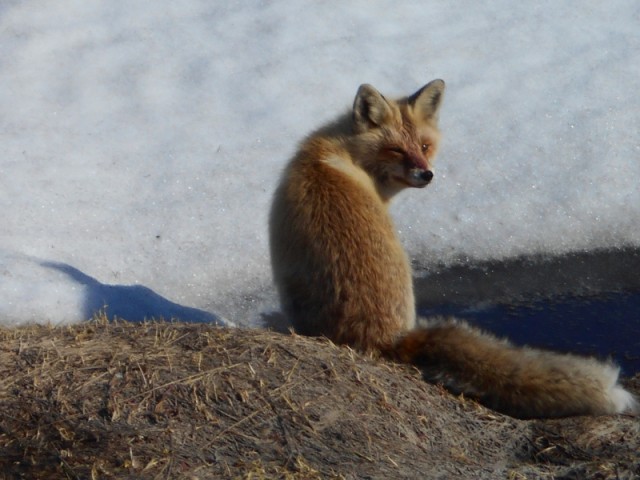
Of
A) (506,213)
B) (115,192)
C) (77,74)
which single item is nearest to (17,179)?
(115,192)

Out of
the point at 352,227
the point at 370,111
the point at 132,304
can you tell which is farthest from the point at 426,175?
the point at 132,304

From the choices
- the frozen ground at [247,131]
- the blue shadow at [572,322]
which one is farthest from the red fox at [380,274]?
the frozen ground at [247,131]

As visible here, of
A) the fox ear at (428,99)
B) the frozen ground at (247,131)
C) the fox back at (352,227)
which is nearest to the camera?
the fox back at (352,227)

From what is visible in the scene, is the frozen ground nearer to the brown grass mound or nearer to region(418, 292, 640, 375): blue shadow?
region(418, 292, 640, 375): blue shadow

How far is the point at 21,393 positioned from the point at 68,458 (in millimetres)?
699

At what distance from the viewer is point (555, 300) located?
866cm

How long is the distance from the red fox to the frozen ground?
186cm

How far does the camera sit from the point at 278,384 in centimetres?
529

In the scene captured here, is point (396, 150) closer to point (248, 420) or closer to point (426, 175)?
point (426, 175)

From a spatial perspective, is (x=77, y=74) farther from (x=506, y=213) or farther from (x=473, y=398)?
(x=473, y=398)

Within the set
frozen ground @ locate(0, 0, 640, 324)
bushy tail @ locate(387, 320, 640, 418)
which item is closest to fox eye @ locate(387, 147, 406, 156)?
bushy tail @ locate(387, 320, 640, 418)

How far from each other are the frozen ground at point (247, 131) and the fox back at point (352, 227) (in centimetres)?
179

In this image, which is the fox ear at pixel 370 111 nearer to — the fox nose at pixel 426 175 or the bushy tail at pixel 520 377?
the fox nose at pixel 426 175

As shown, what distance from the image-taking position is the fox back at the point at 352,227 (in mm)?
6305
